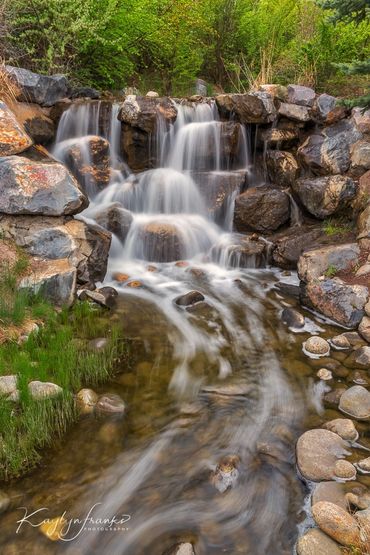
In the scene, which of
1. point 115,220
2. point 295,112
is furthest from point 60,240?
point 295,112

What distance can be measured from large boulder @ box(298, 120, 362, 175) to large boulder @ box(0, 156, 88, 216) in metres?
4.84

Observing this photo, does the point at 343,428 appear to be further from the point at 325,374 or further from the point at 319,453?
the point at 325,374

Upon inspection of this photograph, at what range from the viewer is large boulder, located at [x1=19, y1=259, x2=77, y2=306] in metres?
6.08

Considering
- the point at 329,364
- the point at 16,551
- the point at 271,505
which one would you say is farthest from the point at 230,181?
the point at 16,551

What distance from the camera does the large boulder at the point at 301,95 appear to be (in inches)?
383

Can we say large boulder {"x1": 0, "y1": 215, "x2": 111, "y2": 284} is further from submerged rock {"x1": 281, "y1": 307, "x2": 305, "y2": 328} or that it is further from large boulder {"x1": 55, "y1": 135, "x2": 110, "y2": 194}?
submerged rock {"x1": 281, "y1": 307, "x2": 305, "y2": 328}

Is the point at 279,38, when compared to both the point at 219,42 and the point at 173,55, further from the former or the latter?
the point at 173,55

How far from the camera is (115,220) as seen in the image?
28.0 ft

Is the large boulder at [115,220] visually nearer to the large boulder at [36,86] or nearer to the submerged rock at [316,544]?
the large boulder at [36,86]

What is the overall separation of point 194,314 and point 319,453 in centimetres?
323

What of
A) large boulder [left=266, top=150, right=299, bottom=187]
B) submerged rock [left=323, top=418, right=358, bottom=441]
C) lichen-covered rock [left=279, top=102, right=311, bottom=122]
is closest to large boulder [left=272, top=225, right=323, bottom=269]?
large boulder [left=266, top=150, right=299, bottom=187]

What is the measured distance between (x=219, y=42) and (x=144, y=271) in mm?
10059

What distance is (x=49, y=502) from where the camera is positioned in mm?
3344
